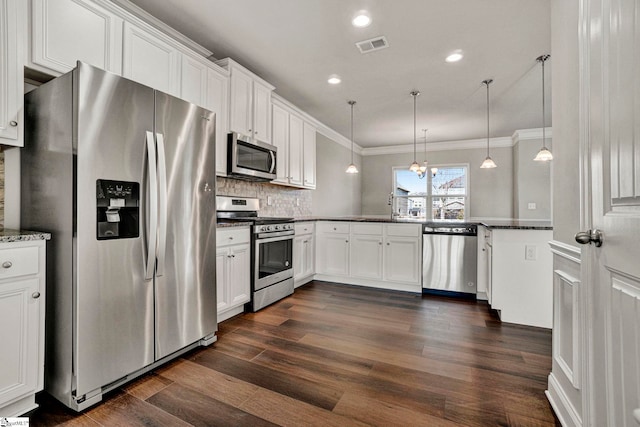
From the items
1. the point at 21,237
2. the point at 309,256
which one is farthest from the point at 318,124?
the point at 21,237

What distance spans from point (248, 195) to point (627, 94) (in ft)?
11.3

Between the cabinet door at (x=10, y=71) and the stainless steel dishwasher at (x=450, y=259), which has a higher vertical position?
the cabinet door at (x=10, y=71)

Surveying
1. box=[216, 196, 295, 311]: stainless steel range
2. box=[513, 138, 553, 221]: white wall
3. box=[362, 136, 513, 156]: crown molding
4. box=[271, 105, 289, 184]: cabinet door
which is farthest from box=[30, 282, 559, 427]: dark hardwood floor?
box=[362, 136, 513, 156]: crown molding

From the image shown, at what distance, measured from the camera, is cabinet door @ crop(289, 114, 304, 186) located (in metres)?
4.19

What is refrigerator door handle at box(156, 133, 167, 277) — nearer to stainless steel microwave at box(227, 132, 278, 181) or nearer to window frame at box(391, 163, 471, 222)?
stainless steel microwave at box(227, 132, 278, 181)

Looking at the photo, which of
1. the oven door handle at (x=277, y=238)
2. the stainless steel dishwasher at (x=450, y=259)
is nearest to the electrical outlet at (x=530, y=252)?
the stainless steel dishwasher at (x=450, y=259)

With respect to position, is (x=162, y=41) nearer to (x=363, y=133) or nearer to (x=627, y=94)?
(x=627, y=94)

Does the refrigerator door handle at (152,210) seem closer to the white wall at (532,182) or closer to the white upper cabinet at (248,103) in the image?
the white upper cabinet at (248,103)

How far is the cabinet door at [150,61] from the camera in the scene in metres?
2.11

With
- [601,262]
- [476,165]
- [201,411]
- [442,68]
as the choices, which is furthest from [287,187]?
[476,165]

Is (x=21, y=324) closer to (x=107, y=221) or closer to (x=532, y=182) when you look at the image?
(x=107, y=221)

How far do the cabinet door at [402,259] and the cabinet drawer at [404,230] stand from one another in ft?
0.17

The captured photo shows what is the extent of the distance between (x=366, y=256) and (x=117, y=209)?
303cm

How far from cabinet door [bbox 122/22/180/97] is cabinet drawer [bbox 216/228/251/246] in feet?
4.00
